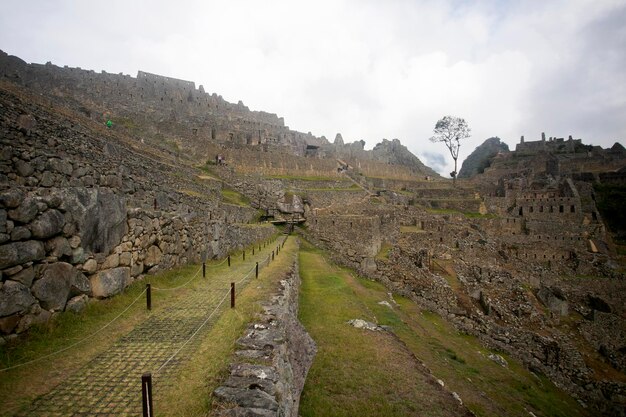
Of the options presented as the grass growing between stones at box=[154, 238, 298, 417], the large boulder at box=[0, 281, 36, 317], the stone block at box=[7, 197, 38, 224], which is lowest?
the grass growing between stones at box=[154, 238, 298, 417]

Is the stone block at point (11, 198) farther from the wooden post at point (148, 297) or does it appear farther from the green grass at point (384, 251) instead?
the green grass at point (384, 251)

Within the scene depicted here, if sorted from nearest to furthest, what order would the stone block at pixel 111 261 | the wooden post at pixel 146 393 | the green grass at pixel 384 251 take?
the wooden post at pixel 146 393 → the stone block at pixel 111 261 → the green grass at pixel 384 251

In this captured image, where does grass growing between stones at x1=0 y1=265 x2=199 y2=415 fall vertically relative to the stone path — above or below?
above

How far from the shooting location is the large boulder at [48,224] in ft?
16.5

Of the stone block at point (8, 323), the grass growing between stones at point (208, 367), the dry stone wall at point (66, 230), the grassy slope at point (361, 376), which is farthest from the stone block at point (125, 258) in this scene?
the grassy slope at point (361, 376)

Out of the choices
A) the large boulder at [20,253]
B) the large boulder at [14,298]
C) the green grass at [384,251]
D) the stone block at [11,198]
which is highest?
the stone block at [11,198]

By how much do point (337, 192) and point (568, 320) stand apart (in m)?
24.3

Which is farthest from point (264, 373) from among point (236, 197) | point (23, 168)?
point (236, 197)

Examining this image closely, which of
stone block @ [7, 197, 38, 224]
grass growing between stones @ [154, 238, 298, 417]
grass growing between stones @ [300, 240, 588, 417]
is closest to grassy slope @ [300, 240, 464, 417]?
grass growing between stones @ [300, 240, 588, 417]

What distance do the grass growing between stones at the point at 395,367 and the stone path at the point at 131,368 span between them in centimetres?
303

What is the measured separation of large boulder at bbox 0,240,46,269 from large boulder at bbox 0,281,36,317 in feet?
0.96

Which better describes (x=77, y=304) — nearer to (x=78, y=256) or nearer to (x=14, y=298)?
(x=78, y=256)

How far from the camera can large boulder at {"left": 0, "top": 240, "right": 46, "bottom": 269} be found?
445 cm

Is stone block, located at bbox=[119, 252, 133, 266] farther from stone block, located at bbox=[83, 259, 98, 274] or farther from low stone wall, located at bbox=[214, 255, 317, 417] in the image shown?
low stone wall, located at bbox=[214, 255, 317, 417]
